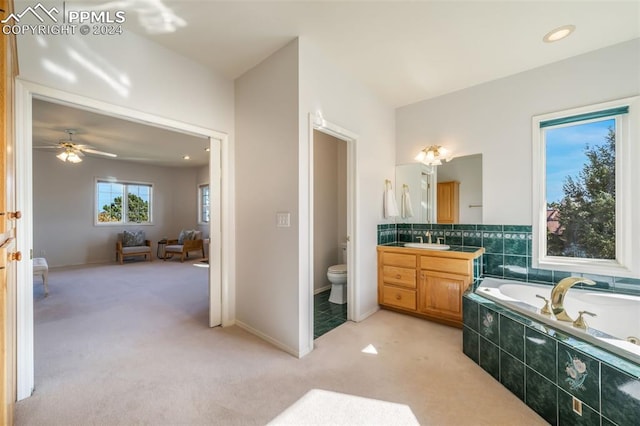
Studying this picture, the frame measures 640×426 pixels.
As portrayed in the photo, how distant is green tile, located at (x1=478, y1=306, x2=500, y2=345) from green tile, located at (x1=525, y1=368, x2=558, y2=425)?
0.95 feet

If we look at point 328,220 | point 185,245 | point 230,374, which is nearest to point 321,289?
point 328,220

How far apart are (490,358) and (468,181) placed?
1.97 m

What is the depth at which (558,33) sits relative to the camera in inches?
86.4

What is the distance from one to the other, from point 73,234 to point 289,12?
7.20m

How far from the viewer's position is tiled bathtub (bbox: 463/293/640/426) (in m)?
1.23

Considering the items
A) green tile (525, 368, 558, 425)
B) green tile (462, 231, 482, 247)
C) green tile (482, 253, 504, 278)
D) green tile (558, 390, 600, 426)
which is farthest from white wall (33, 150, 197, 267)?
green tile (558, 390, 600, 426)

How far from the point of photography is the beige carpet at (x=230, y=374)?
5.12ft

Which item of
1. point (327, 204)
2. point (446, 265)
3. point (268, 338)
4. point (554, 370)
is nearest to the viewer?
point (554, 370)

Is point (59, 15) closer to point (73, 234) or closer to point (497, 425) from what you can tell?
point (497, 425)

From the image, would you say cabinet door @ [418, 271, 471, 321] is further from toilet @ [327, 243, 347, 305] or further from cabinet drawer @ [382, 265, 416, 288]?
toilet @ [327, 243, 347, 305]

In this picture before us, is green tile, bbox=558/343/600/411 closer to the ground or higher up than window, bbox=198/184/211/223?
closer to the ground

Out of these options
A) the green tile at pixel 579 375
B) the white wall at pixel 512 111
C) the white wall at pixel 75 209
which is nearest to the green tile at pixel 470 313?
the green tile at pixel 579 375

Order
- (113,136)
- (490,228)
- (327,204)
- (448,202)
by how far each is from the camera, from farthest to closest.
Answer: (113,136)
(327,204)
(448,202)
(490,228)

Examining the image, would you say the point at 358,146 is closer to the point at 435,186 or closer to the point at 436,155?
the point at 436,155
